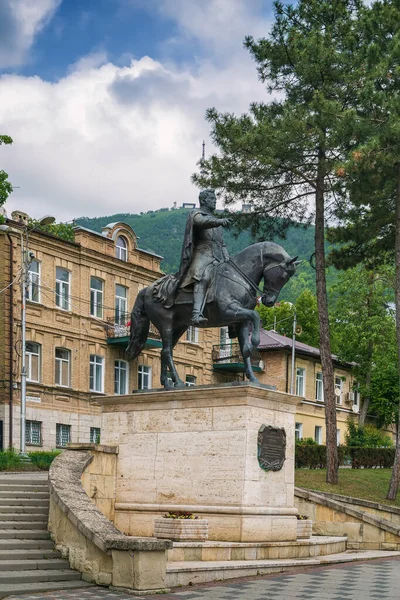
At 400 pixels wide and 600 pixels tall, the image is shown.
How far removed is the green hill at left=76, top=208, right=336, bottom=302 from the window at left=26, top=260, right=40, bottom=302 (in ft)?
142

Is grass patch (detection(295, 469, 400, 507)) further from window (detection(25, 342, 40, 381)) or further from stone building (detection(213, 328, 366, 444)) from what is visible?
stone building (detection(213, 328, 366, 444))

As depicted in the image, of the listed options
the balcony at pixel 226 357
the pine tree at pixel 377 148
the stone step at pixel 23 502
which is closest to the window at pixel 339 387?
the balcony at pixel 226 357

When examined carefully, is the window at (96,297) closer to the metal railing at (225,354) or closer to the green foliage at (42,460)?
the metal railing at (225,354)

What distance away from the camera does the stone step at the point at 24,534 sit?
1413 centimetres

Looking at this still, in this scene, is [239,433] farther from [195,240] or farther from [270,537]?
[195,240]

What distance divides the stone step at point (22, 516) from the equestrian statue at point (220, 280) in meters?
3.66

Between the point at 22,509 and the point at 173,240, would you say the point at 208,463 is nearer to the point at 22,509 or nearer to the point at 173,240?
the point at 22,509

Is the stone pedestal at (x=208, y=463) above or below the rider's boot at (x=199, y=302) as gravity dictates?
below

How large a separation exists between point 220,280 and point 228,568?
222 inches

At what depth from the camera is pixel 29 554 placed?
13.5 m

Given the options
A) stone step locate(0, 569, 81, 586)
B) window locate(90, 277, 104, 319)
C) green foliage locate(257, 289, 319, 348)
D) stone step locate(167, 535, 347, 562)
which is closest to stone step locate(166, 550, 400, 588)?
stone step locate(167, 535, 347, 562)

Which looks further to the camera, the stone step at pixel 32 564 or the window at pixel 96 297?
the window at pixel 96 297

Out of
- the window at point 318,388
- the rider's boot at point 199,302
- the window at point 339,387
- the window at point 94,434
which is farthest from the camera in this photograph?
the window at point 339,387

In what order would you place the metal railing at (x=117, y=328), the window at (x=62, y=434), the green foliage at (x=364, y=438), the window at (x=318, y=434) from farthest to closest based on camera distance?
the window at (x=318, y=434) < the green foliage at (x=364, y=438) < the metal railing at (x=117, y=328) < the window at (x=62, y=434)
